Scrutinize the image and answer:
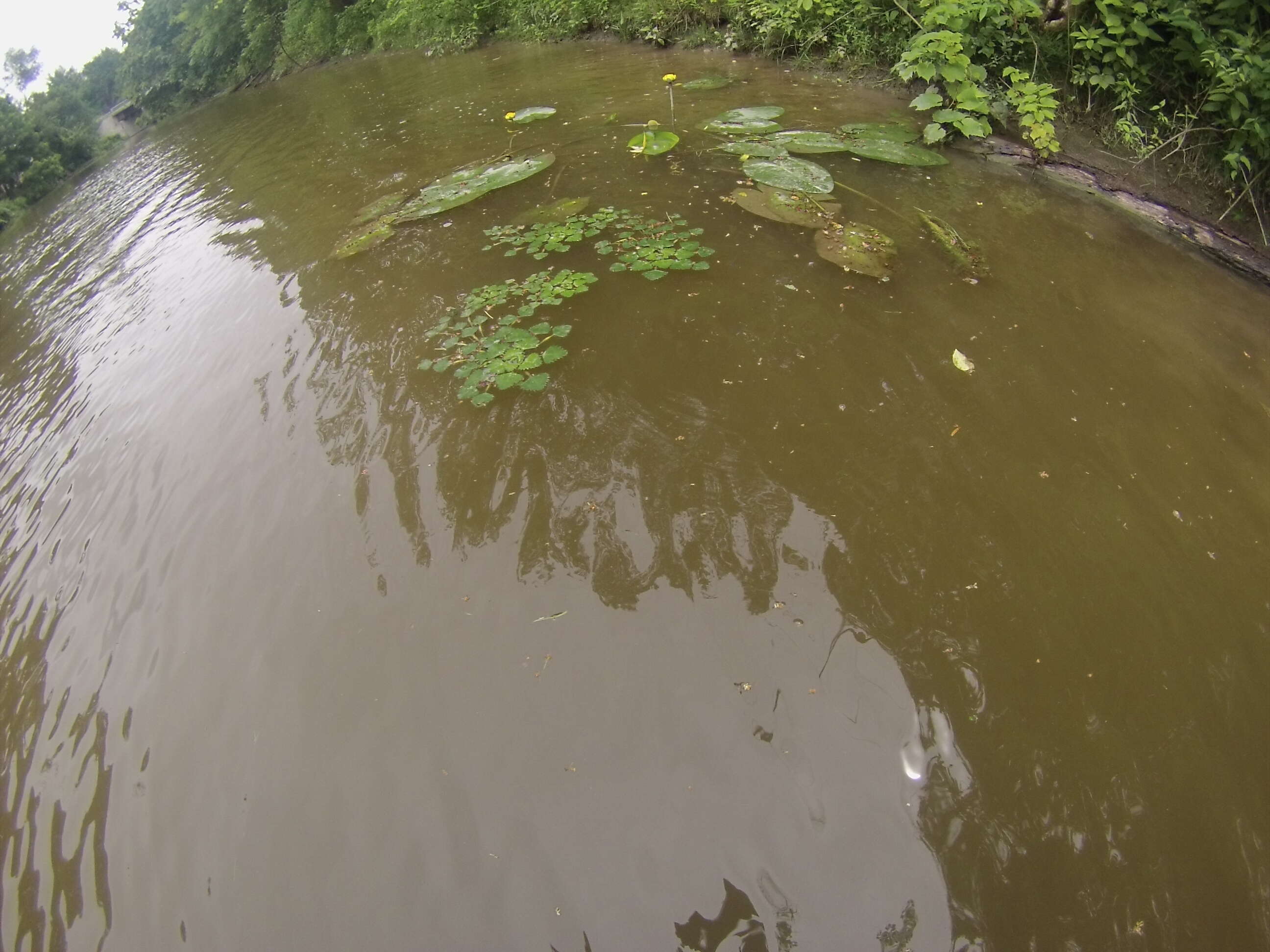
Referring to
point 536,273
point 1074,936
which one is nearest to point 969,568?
point 1074,936

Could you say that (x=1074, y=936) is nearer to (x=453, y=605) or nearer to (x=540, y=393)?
(x=453, y=605)

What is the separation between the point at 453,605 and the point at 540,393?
132 centimetres

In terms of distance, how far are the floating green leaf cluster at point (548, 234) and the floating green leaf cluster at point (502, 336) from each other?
394 mm

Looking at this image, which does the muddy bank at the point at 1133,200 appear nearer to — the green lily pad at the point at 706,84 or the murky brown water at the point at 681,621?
the murky brown water at the point at 681,621

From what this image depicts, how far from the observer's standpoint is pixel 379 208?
577 cm

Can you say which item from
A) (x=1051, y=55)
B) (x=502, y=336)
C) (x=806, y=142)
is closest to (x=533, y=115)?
(x=806, y=142)

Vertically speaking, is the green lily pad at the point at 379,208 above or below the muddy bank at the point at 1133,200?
above

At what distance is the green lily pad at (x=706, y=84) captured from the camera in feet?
24.4

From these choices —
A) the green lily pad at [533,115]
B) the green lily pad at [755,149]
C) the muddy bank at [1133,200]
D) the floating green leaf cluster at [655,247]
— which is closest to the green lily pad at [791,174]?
the green lily pad at [755,149]

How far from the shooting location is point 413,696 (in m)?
2.32

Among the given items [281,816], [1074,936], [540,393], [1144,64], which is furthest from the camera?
[1144,64]

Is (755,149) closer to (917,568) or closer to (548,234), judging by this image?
(548,234)

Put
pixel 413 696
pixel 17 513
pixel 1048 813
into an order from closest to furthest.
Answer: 1. pixel 1048 813
2. pixel 413 696
3. pixel 17 513

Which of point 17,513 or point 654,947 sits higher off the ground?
point 17,513
